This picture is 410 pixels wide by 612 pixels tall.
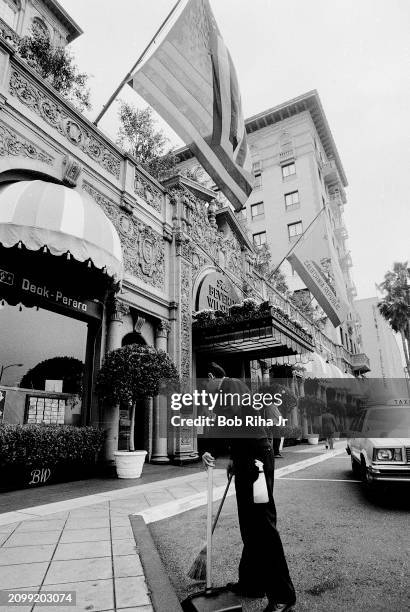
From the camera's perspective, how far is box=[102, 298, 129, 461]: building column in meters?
9.58

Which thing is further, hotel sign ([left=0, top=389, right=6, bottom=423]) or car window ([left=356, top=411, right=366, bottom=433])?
car window ([left=356, top=411, right=366, bottom=433])

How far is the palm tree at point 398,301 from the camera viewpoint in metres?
43.4

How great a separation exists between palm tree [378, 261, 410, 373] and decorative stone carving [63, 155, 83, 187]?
42228 mm

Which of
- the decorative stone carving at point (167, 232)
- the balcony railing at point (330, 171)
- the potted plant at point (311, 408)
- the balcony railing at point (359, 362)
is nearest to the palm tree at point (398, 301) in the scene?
the balcony railing at point (359, 362)

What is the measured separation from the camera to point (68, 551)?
3.82 metres

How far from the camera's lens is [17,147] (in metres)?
8.70

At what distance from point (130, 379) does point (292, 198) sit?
35.3 meters

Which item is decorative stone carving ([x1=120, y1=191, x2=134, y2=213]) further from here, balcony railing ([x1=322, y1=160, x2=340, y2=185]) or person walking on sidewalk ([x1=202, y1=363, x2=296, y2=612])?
balcony railing ([x1=322, y1=160, x2=340, y2=185])

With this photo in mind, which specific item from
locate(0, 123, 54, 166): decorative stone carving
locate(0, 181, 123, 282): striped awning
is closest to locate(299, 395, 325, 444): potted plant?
locate(0, 181, 123, 282): striped awning

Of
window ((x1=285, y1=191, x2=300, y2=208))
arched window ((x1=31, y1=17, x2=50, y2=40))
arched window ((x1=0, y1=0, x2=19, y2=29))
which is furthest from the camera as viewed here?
window ((x1=285, y1=191, x2=300, y2=208))

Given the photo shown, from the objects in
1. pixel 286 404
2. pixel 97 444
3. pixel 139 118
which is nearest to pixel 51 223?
pixel 97 444

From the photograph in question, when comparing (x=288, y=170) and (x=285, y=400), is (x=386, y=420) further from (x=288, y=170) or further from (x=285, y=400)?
(x=288, y=170)

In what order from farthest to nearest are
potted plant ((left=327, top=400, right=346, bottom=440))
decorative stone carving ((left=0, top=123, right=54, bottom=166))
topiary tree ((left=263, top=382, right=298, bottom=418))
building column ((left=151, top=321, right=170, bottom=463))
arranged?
potted plant ((left=327, top=400, right=346, bottom=440)), topiary tree ((left=263, top=382, right=298, bottom=418)), building column ((left=151, top=321, right=170, bottom=463)), decorative stone carving ((left=0, top=123, right=54, bottom=166))

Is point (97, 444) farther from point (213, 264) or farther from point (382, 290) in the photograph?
point (382, 290)
